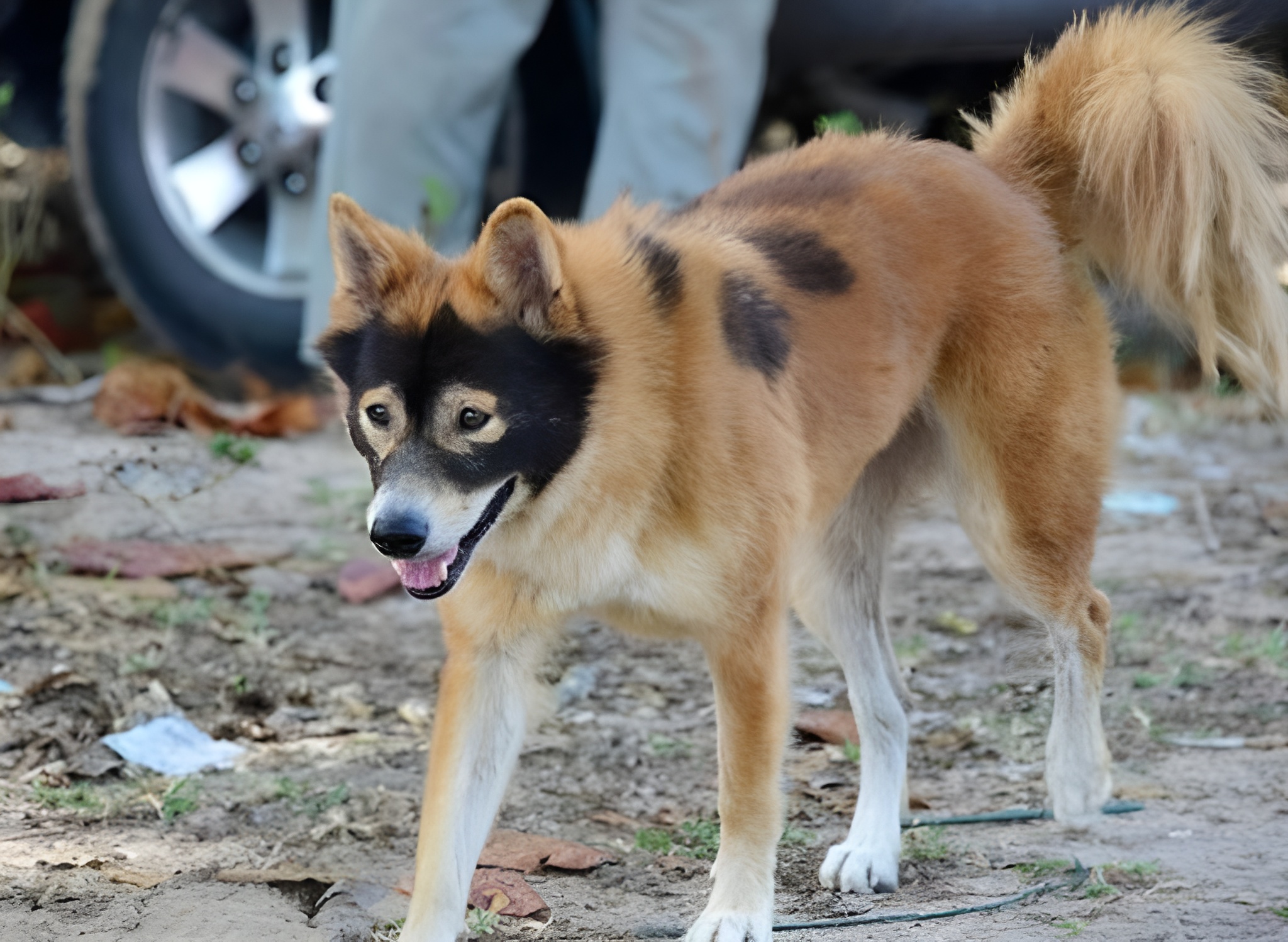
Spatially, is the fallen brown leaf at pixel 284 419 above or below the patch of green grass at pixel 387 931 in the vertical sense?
above

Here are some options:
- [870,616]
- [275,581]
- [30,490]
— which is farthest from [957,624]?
[30,490]

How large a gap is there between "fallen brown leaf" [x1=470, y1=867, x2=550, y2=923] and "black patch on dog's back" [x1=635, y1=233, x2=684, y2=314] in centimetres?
126

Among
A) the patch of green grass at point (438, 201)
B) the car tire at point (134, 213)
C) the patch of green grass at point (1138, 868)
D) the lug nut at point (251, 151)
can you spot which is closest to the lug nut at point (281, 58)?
the lug nut at point (251, 151)

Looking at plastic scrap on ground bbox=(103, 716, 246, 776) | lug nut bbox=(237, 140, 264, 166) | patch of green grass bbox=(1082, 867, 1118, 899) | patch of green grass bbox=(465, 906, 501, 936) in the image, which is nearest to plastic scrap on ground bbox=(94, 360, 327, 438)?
lug nut bbox=(237, 140, 264, 166)

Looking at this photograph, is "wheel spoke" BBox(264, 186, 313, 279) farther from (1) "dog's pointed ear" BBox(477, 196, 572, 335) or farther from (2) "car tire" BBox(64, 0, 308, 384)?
(1) "dog's pointed ear" BBox(477, 196, 572, 335)

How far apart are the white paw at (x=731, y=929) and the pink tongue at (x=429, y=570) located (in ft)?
2.86

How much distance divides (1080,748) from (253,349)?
3.97 m

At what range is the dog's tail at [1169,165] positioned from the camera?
11.4 ft

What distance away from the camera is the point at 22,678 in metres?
4.07

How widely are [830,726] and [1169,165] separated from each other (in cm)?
179

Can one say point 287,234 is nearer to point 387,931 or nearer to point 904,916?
point 387,931

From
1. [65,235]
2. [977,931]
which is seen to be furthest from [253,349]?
[977,931]

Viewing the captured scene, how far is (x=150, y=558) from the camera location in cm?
484

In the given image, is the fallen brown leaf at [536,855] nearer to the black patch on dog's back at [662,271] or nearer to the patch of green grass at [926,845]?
the patch of green grass at [926,845]
